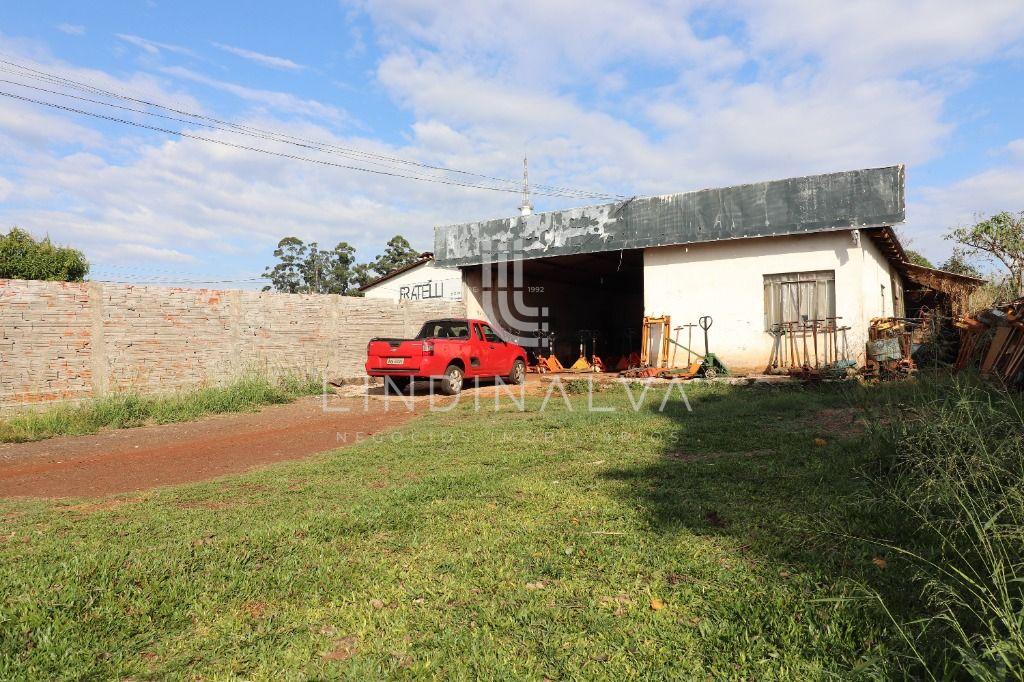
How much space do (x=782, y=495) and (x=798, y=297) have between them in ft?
38.7

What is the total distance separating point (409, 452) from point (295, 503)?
2.19 meters

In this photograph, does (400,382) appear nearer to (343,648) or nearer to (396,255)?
(343,648)


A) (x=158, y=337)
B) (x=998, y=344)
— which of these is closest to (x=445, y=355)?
(x=158, y=337)

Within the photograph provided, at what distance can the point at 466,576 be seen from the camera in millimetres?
3584

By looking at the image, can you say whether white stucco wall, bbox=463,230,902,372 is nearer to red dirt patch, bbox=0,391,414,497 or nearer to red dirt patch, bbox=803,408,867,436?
red dirt patch, bbox=803,408,867,436

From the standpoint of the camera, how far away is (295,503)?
5109 mm

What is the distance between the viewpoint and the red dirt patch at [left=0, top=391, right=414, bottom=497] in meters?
6.54

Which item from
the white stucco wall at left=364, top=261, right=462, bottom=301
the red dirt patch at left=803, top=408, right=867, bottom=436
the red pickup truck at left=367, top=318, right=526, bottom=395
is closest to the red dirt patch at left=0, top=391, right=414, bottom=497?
the red pickup truck at left=367, top=318, right=526, bottom=395

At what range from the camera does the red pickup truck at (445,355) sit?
13102mm

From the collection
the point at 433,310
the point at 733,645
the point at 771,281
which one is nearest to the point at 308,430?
the point at 733,645

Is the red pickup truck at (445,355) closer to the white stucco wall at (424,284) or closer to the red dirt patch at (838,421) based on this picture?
the white stucco wall at (424,284)

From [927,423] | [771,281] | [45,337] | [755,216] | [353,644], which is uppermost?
[755,216]

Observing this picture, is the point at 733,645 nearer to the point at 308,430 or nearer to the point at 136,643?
the point at 136,643

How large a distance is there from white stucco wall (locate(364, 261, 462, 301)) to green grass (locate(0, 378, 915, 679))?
15947 mm
